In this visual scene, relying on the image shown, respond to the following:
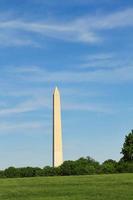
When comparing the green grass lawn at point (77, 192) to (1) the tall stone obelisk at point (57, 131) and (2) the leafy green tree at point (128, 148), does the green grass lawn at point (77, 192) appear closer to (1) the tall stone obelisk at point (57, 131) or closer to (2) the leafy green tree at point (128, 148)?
(1) the tall stone obelisk at point (57, 131)

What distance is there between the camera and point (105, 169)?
182 ft

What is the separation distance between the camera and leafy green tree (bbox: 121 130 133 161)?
8249 cm

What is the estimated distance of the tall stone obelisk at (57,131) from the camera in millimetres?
71250

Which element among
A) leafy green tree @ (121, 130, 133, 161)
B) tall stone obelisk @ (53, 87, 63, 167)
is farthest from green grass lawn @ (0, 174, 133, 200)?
leafy green tree @ (121, 130, 133, 161)

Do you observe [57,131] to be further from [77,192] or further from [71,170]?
[77,192]

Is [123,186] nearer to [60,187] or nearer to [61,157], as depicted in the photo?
[60,187]

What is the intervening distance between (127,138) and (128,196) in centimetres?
6159

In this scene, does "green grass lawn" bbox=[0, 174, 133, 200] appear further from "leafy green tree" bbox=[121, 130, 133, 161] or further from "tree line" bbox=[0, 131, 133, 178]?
"leafy green tree" bbox=[121, 130, 133, 161]

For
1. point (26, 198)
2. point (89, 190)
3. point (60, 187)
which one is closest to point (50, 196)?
point (26, 198)

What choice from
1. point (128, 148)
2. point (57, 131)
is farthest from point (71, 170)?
point (128, 148)

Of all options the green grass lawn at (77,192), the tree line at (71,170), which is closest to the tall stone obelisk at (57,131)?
the tree line at (71,170)

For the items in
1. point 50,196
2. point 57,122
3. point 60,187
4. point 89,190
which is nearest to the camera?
point 50,196

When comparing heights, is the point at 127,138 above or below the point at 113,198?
above

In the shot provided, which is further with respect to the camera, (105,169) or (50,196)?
(105,169)
